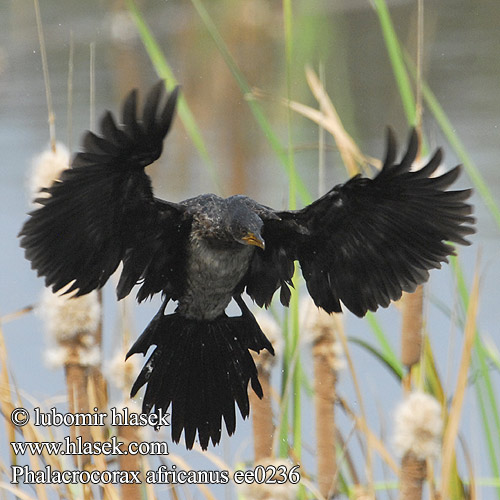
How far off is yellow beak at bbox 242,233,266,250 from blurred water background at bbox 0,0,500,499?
165cm

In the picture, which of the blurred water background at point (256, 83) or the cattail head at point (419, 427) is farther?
the blurred water background at point (256, 83)

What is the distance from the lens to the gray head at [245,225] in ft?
6.08

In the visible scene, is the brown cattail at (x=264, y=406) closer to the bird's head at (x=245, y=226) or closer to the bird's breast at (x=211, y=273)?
the bird's breast at (x=211, y=273)

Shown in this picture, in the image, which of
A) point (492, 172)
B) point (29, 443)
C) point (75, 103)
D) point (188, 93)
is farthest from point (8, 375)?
point (188, 93)

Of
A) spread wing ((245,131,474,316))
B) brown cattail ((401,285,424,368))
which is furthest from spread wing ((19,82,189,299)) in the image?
brown cattail ((401,285,424,368))

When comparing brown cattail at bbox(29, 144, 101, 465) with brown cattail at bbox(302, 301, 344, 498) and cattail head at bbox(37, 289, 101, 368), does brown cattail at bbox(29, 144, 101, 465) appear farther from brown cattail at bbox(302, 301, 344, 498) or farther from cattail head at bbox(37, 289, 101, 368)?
brown cattail at bbox(302, 301, 344, 498)

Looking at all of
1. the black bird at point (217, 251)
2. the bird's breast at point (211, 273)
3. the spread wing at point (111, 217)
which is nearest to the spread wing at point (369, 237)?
the black bird at point (217, 251)

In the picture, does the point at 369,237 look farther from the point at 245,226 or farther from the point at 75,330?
the point at 75,330

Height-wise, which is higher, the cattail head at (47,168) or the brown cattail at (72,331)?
the cattail head at (47,168)

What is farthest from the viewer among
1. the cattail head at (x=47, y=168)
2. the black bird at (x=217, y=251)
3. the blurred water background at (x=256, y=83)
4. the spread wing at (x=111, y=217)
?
the blurred water background at (x=256, y=83)

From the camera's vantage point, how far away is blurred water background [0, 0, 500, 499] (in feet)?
15.6

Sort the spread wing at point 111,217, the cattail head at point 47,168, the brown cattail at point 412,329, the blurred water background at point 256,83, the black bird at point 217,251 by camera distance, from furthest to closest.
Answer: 1. the blurred water background at point 256,83
2. the brown cattail at point 412,329
3. the cattail head at point 47,168
4. the black bird at point 217,251
5. the spread wing at point 111,217

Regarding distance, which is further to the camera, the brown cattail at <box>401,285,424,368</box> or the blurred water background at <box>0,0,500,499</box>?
the blurred water background at <box>0,0,500,499</box>

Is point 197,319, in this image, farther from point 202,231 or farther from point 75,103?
point 75,103
